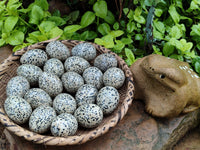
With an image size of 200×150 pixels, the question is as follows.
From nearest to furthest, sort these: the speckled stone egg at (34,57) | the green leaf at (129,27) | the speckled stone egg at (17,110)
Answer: the speckled stone egg at (17,110)
the speckled stone egg at (34,57)
the green leaf at (129,27)

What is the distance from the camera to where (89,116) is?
150 cm

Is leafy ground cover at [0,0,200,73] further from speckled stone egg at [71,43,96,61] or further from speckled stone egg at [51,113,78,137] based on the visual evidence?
speckled stone egg at [51,113,78,137]

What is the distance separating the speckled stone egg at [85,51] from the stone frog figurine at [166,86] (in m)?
0.37

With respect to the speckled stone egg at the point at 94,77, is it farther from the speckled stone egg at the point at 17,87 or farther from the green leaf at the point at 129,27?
the green leaf at the point at 129,27

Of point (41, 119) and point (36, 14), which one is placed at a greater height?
point (36, 14)

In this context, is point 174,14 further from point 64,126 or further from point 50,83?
point 64,126

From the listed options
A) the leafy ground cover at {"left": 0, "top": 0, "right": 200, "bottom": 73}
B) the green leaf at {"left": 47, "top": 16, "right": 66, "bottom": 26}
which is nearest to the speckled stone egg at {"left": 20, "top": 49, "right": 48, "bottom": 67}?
the leafy ground cover at {"left": 0, "top": 0, "right": 200, "bottom": 73}

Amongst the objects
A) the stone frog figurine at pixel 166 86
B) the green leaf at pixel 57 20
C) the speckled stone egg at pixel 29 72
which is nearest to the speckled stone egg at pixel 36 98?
the speckled stone egg at pixel 29 72

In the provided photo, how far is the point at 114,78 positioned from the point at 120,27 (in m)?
1.01

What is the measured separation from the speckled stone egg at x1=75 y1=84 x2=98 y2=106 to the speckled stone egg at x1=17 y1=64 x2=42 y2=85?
0.35 m

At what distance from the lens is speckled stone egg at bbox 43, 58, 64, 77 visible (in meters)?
1.81

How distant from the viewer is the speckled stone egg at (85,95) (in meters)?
1.67

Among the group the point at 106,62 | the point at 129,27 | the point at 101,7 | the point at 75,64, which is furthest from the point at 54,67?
the point at 129,27

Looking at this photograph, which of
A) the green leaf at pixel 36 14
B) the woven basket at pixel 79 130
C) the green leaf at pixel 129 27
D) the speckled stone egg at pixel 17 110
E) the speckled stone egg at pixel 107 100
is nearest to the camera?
the woven basket at pixel 79 130
